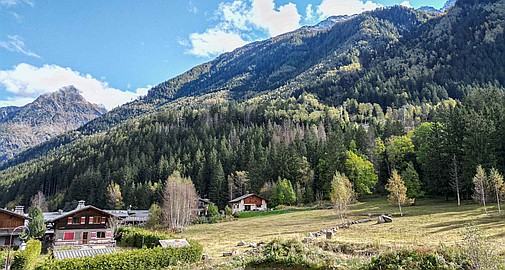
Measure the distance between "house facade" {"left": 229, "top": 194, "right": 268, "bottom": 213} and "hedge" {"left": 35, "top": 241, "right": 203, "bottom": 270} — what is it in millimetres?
49951

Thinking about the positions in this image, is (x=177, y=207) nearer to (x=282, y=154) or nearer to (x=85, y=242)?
(x=85, y=242)

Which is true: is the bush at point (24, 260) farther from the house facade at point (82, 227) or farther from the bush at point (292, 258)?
the house facade at point (82, 227)

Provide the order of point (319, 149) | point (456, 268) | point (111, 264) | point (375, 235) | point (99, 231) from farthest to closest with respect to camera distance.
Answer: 1. point (319, 149)
2. point (99, 231)
3. point (375, 235)
4. point (111, 264)
5. point (456, 268)

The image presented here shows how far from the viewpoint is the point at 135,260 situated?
28.5 metres

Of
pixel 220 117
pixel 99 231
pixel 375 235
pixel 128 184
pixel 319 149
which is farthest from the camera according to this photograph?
pixel 220 117

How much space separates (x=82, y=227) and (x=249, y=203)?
3742 centimetres

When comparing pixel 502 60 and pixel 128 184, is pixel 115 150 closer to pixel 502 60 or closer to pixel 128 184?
pixel 128 184

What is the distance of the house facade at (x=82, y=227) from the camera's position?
179ft

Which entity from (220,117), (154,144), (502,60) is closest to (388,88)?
(502,60)

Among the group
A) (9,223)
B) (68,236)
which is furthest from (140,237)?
(9,223)

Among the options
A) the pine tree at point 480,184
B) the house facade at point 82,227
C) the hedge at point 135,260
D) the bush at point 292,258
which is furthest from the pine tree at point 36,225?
the pine tree at point 480,184

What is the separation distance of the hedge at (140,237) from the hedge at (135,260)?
821cm

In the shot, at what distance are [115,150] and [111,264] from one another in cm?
12606

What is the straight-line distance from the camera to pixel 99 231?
187 ft
